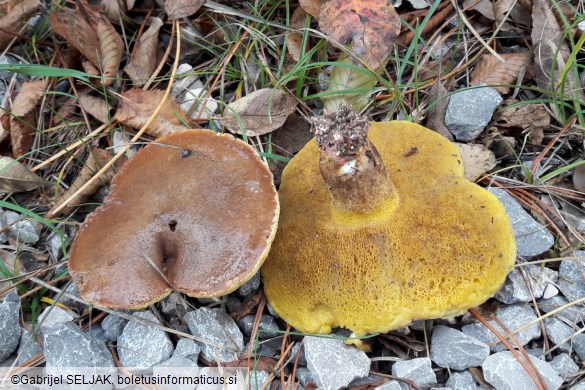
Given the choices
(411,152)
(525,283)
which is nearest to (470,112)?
(411,152)

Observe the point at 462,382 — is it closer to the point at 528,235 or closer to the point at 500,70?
the point at 528,235

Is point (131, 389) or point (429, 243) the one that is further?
point (131, 389)

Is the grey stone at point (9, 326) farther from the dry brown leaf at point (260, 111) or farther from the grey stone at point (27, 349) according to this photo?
the dry brown leaf at point (260, 111)

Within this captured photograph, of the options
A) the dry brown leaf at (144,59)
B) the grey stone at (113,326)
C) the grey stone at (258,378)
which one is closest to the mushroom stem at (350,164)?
the grey stone at (258,378)

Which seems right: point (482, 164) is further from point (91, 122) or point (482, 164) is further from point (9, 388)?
point (9, 388)

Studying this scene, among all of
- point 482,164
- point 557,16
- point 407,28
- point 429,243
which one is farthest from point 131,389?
point 557,16

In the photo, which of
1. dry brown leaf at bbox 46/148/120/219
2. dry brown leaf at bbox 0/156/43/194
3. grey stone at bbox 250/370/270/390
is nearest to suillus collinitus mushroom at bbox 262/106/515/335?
grey stone at bbox 250/370/270/390

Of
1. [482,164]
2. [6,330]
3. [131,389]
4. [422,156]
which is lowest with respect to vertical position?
[131,389]
